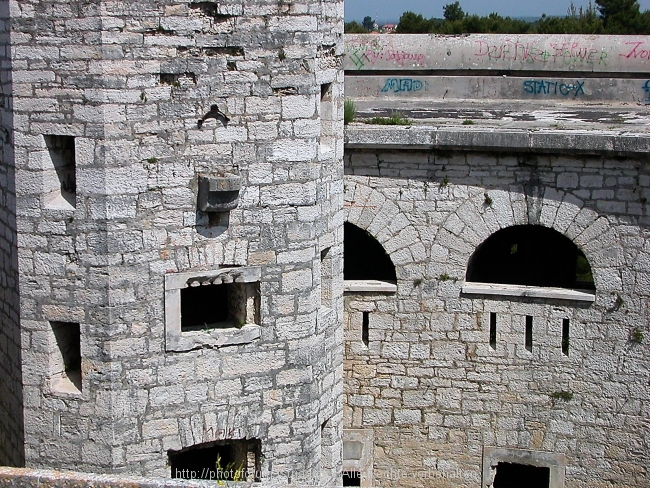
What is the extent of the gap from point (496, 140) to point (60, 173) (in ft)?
17.2

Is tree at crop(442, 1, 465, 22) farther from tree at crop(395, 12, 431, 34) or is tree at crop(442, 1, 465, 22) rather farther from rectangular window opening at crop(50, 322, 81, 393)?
rectangular window opening at crop(50, 322, 81, 393)

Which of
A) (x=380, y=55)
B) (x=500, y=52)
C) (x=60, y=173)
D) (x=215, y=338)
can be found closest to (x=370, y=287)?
(x=215, y=338)

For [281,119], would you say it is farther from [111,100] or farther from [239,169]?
[111,100]

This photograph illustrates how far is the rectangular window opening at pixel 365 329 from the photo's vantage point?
1316 cm

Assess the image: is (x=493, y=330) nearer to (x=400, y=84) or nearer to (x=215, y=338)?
(x=215, y=338)

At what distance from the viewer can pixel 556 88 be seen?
1667cm

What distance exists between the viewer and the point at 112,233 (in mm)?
9000

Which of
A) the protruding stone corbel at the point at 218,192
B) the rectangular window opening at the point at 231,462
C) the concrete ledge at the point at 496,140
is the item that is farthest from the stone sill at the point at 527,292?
the protruding stone corbel at the point at 218,192

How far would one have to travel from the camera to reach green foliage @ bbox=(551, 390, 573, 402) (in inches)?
503

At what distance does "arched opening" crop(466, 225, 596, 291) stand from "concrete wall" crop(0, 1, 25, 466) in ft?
20.4

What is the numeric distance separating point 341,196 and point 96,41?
2.88m

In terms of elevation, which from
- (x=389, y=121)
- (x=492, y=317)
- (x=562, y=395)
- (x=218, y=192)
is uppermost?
(x=389, y=121)

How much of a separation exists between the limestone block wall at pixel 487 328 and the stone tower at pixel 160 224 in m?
3.06

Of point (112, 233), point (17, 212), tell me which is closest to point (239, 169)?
point (112, 233)
